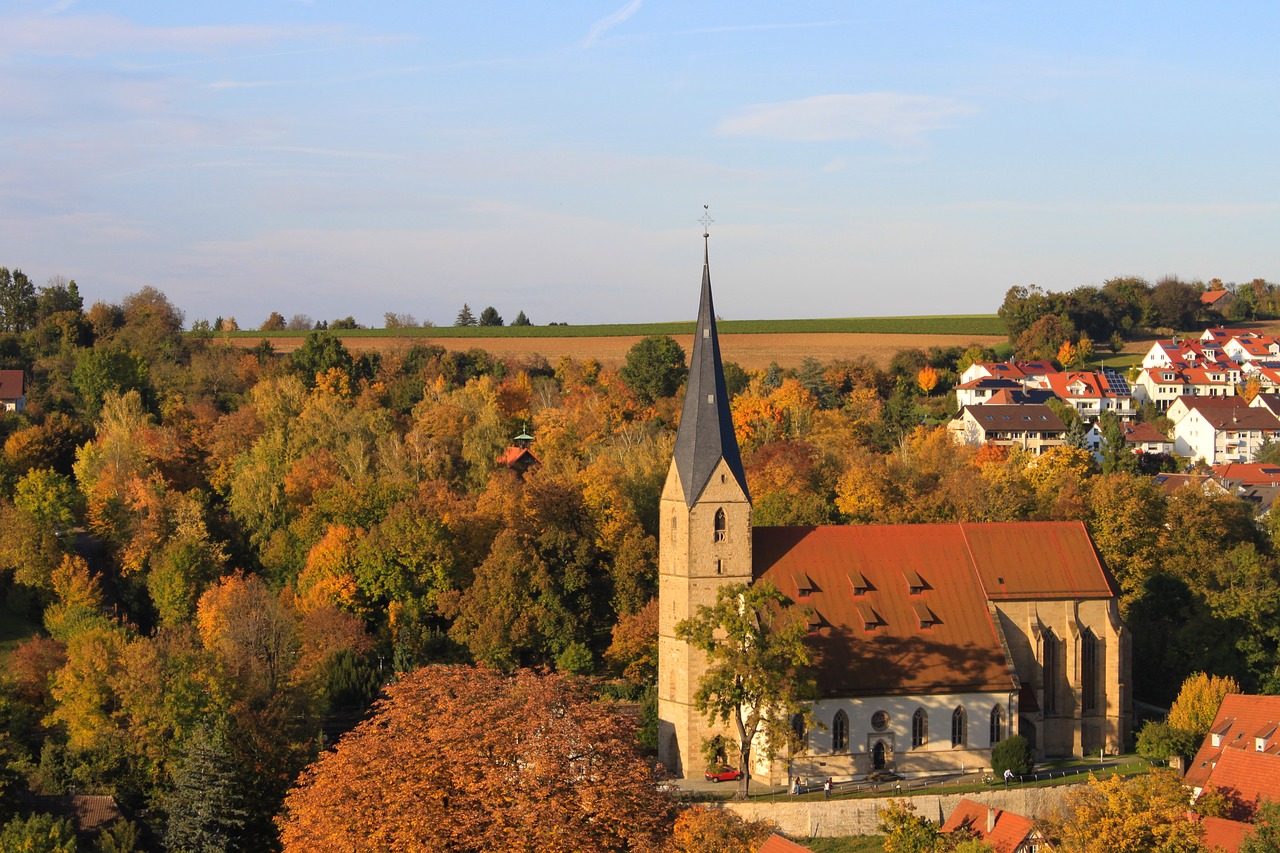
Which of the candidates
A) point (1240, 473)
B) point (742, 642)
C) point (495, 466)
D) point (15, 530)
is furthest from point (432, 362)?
point (742, 642)

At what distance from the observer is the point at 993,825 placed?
42.8 meters

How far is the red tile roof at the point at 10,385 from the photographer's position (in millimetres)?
95938

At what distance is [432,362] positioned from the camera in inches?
4082

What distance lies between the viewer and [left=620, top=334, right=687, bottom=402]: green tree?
101 metres

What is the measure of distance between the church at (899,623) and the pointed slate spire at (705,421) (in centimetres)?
5

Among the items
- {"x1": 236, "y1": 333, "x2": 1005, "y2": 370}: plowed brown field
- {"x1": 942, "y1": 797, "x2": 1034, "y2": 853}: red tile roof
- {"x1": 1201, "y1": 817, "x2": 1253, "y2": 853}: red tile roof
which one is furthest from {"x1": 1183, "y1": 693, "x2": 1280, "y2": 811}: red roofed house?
{"x1": 236, "y1": 333, "x2": 1005, "y2": 370}: plowed brown field

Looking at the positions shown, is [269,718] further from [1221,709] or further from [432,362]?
[432,362]

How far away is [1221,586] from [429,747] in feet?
133

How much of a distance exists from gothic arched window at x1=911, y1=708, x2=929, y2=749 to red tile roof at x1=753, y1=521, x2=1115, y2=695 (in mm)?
776

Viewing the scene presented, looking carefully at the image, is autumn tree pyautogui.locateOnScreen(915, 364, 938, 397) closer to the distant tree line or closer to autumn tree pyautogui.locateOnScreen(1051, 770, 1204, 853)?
the distant tree line

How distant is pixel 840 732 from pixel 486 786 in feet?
64.1

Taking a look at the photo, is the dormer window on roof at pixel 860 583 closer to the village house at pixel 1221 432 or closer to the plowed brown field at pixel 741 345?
the plowed brown field at pixel 741 345

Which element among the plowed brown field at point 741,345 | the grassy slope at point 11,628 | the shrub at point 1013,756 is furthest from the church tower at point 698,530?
the plowed brown field at point 741,345

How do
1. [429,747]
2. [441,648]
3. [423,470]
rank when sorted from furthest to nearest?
[423,470] → [441,648] → [429,747]
